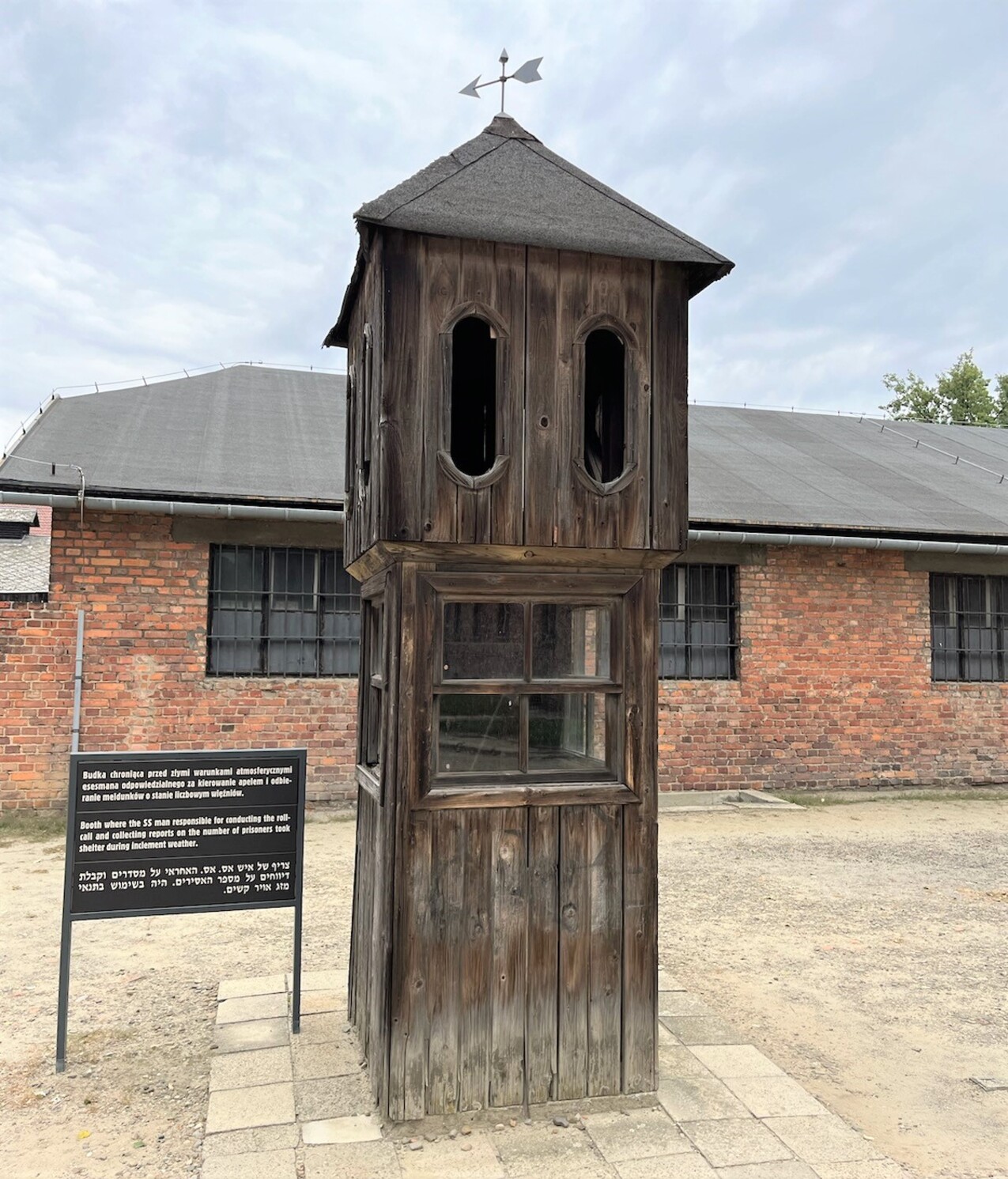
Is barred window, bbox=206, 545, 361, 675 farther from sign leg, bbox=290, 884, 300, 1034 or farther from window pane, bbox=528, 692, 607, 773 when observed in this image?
window pane, bbox=528, 692, 607, 773

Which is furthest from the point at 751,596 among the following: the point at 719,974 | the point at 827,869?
the point at 719,974

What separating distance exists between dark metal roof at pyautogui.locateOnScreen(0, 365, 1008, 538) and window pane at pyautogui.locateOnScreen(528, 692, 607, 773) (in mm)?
6595

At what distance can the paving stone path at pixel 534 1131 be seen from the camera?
3.20 m

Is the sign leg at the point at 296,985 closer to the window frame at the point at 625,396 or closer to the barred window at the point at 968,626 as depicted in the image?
the window frame at the point at 625,396

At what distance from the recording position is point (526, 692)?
369 centimetres

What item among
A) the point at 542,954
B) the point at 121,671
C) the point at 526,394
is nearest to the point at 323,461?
the point at 121,671

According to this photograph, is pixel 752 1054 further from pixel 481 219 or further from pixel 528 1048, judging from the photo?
pixel 481 219

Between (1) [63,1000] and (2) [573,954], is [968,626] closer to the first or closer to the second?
(2) [573,954]

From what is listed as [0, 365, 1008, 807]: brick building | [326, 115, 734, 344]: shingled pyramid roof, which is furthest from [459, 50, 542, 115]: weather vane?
[0, 365, 1008, 807]: brick building

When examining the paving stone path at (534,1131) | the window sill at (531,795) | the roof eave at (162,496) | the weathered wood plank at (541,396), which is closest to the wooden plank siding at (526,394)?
the weathered wood plank at (541,396)

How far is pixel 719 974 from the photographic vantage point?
18.4 feet

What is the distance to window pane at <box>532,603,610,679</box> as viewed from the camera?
3770mm

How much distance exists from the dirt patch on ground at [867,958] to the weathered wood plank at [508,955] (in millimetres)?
1424

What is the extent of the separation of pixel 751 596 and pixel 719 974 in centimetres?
692
